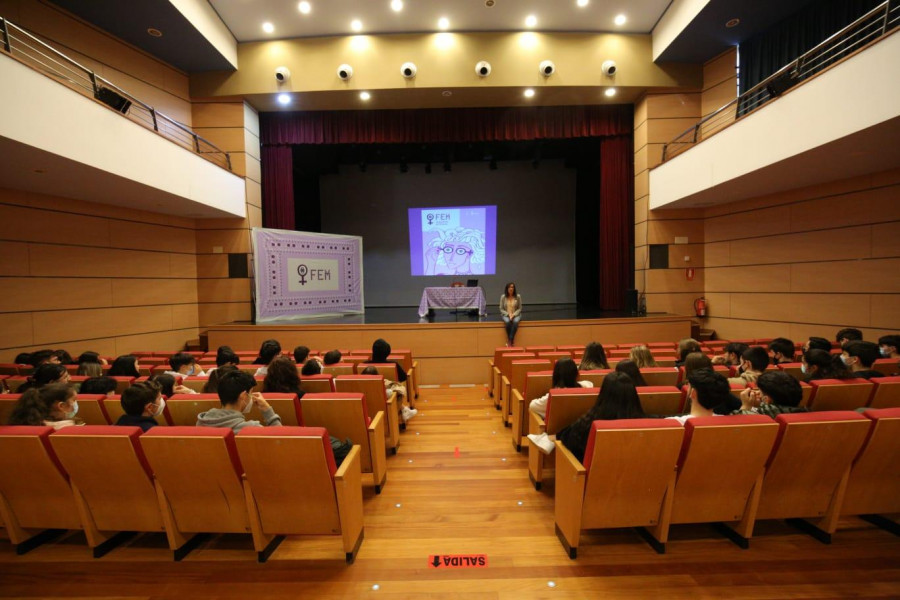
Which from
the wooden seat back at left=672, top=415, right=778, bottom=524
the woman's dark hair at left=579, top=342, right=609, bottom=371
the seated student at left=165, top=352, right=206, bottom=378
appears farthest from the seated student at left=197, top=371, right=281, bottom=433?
the woman's dark hair at left=579, top=342, right=609, bottom=371

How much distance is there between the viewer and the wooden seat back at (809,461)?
201 centimetres

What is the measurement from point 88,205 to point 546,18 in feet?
29.2

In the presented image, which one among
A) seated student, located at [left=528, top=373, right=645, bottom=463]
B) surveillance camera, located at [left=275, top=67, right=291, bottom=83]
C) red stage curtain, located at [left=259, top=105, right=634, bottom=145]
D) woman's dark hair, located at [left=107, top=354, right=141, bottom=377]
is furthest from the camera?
red stage curtain, located at [left=259, top=105, right=634, bottom=145]

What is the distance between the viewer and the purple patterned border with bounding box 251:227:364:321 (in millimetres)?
7648

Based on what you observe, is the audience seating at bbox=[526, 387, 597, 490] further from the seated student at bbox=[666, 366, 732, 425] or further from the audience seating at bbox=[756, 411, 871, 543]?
the audience seating at bbox=[756, 411, 871, 543]

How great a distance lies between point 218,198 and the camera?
754cm

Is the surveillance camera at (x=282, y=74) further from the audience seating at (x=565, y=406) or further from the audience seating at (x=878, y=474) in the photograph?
the audience seating at (x=878, y=474)

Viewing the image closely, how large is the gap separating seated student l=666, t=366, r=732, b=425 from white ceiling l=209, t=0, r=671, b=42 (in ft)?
25.4

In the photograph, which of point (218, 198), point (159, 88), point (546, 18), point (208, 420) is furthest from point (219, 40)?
point (208, 420)

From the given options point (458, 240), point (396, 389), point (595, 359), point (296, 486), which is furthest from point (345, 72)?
point (296, 486)

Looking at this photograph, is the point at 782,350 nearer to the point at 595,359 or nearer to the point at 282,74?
the point at 595,359

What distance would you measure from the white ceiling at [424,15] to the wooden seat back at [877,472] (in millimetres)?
7999

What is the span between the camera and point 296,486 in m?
2.04

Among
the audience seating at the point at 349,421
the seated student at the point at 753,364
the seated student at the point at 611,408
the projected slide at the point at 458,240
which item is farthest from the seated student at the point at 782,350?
the projected slide at the point at 458,240
